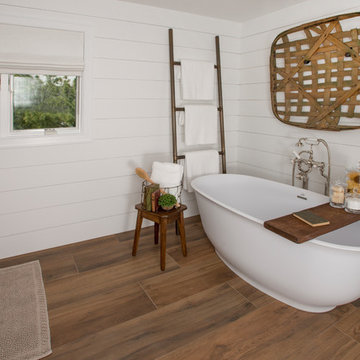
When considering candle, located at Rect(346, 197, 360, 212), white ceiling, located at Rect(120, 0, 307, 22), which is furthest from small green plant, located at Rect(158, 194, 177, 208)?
white ceiling, located at Rect(120, 0, 307, 22)

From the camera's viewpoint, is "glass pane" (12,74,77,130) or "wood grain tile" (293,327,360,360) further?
"glass pane" (12,74,77,130)

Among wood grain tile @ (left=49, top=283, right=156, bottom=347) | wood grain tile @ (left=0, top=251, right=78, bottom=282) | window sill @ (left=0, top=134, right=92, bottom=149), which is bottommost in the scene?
wood grain tile @ (left=49, top=283, right=156, bottom=347)

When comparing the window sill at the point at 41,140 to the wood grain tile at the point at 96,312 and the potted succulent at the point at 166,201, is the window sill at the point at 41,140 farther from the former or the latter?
the wood grain tile at the point at 96,312

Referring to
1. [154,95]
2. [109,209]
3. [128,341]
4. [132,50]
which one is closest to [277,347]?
[128,341]

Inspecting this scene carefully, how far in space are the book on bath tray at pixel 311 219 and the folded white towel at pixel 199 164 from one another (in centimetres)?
136

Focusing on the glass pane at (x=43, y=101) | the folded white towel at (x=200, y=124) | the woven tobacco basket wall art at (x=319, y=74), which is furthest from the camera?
the folded white towel at (x=200, y=124)

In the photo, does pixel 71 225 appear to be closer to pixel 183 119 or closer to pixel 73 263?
pixel 73 263

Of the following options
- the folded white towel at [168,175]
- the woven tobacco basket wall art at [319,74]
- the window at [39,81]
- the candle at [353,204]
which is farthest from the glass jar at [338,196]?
the window at [39,81]

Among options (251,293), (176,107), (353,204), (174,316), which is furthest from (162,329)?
(176,107)

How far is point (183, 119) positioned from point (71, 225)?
146 centimetres

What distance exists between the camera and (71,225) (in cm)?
289

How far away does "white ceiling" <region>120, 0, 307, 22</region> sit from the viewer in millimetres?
2809

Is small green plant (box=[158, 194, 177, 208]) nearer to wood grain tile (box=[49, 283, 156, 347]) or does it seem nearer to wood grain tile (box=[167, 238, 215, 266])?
wood grain tile (box=[167, 238, 215, 266])

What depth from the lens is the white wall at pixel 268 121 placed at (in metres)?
2.60
